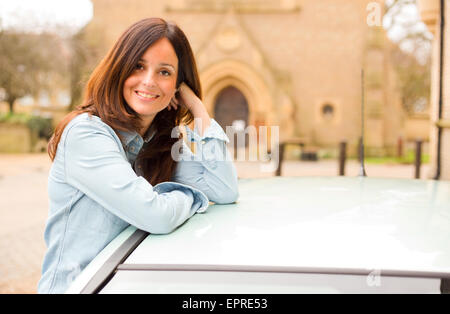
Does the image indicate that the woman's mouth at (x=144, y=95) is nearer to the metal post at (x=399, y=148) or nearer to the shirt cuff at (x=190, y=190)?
the shirt cuff at (x=190, y=190)

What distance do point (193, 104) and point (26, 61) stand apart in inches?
932

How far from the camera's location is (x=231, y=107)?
20.5 m

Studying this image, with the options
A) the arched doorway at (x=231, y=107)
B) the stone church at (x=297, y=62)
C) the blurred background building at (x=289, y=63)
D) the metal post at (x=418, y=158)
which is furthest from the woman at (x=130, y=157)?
the arched doorway at (x=231, y=107)

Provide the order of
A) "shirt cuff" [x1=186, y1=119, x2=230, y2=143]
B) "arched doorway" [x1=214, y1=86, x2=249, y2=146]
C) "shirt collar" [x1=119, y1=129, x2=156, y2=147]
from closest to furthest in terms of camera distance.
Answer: "shirt collar" [x1=119, y1=129, x2=156, y2=147], "shirt cuff" [x1=186, y1=119, x2=230, y2=143], "arched doorway" [x1=214, y1=86, x2=249, y2=146]

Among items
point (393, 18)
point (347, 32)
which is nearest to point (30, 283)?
point (393, 18)

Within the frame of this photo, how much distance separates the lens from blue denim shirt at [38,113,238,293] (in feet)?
4.46

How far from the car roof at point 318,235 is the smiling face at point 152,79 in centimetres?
51

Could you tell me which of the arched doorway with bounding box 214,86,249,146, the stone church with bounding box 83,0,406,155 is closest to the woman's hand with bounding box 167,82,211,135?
the stone church with bounding box 83,0,406,155

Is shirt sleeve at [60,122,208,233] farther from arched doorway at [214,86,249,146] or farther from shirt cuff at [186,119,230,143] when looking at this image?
arched doorway at [214,86,249,146]

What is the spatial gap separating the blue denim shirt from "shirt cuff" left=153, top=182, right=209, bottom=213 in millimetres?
19

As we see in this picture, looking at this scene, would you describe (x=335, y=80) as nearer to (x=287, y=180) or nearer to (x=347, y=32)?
(x=347, y=32)

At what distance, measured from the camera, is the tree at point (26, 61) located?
22266 millimetres

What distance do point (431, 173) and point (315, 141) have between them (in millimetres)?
15904
